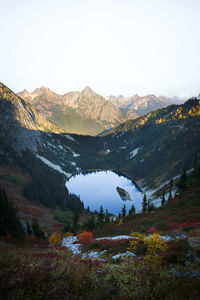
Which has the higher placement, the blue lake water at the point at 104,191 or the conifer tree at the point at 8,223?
the blue lake water at the point at 104,191

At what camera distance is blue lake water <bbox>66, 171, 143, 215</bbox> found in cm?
12170

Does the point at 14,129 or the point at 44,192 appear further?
the point at 14,129

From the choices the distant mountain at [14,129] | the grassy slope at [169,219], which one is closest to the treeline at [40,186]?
the distant mountain at [14,129]

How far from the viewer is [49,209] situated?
9350 cm

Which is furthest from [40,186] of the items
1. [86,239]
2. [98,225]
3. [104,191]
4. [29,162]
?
[86,239]

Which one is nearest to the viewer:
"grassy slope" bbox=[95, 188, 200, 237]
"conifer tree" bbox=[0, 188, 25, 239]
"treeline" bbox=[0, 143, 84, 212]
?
"grassy slope" bbox=[95, 188, 200, 237]

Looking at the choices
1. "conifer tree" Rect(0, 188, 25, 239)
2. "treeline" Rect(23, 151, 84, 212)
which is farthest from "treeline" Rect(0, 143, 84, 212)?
"conifer tree" Rect(0, 188, 25, 239)

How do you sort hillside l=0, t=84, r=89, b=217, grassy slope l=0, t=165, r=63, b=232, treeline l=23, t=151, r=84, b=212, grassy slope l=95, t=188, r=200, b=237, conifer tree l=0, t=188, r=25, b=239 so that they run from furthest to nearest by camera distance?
hillside l=0, t=84, r=89, b=217
treeline l=23, t=151, r=84, b=212
grassy slope l=0, t=165, r=63, b=232
conifer tree l=0, t=188, r=25, b=239
grassy slope l=95, t=188, r=200, b=237

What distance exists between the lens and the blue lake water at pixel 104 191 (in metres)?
122

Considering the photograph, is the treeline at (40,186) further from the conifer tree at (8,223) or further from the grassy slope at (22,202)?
the conifer tree at (8,223)

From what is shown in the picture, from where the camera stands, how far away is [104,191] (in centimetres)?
15112

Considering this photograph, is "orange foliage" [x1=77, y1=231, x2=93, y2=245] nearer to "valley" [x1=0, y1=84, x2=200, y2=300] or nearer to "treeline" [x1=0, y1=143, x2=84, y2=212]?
"valley" [x1=0, y1=84, x2=200, y2=300]

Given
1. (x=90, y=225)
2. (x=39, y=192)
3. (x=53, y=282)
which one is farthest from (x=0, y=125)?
(x=53, y=282)

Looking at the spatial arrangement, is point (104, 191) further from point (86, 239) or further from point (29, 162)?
point (86, 239)
